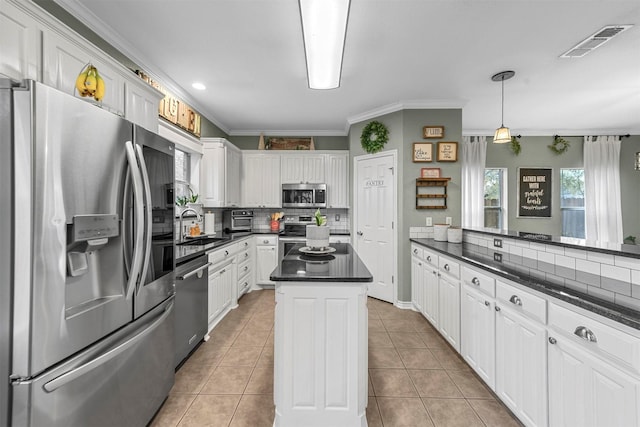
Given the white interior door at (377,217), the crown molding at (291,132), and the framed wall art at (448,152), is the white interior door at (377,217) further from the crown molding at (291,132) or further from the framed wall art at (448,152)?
the crown molding at (291,132)

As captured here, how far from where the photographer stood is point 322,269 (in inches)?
68.2

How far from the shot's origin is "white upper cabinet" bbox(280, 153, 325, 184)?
16.3ft

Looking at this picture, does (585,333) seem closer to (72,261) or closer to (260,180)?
(72,261)

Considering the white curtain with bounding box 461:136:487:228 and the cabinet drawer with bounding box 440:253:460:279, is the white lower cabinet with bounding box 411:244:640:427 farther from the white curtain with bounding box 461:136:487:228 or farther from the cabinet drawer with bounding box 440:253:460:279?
the white curtain with bounding box 461:136:487:228

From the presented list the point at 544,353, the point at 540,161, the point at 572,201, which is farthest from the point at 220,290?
the point at 572,201

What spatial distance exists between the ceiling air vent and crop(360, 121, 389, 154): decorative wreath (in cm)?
198

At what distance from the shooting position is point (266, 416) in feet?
5.79

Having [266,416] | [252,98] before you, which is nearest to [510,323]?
[266,416]

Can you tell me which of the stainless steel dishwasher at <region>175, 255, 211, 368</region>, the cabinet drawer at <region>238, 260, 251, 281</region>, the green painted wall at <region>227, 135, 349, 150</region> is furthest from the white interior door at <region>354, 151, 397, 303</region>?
the stainless steel dishwasher at <region>175, 255, 211, 368</region>

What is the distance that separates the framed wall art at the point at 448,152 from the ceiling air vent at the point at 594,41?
53.9 inches

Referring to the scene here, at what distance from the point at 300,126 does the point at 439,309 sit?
12.2ft

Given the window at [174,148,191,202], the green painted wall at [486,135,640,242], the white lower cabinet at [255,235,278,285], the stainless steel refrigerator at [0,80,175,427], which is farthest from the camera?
the green painted wall at [486,135,640,242]

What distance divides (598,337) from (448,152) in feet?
9.85

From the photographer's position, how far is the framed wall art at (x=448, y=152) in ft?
12.3
